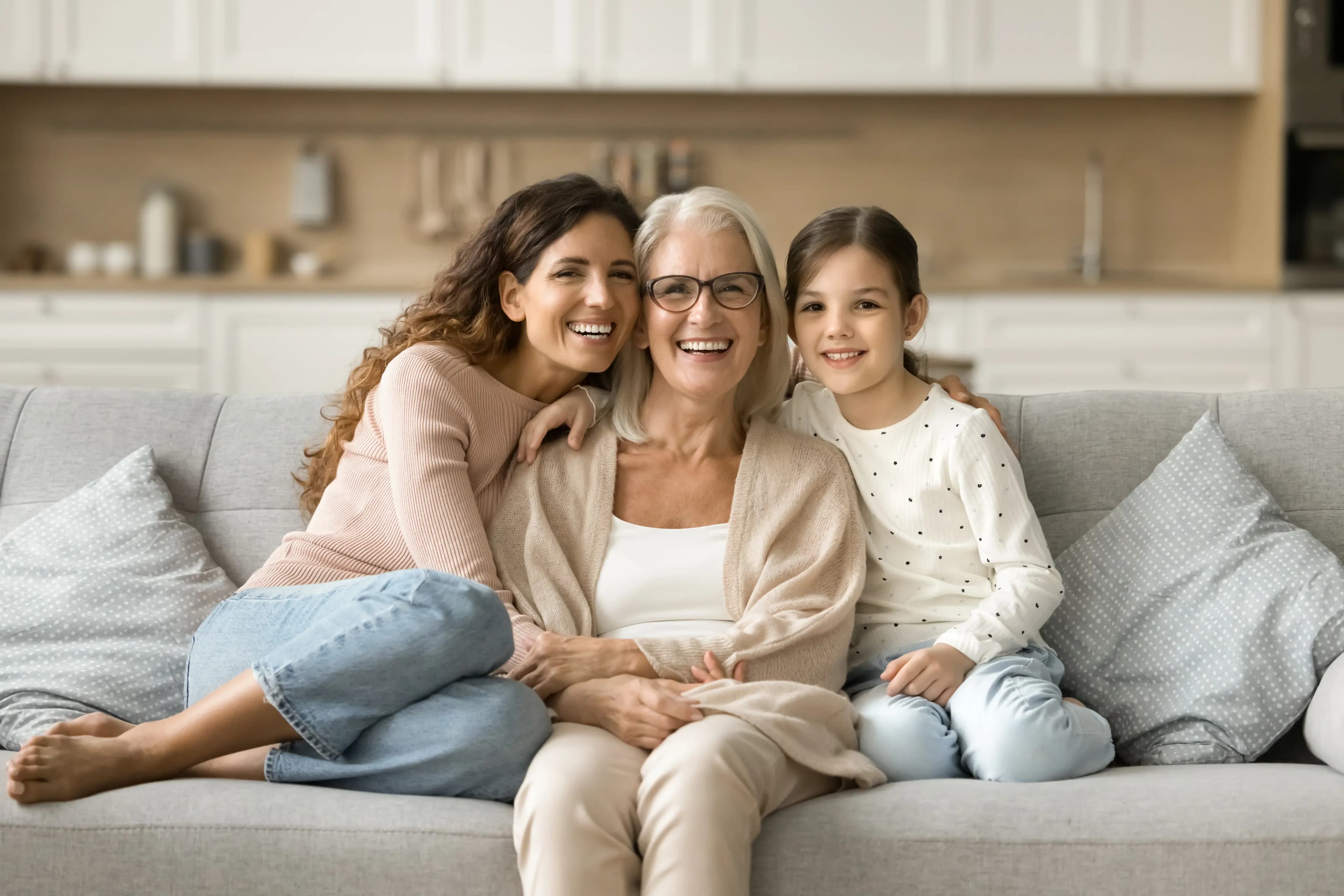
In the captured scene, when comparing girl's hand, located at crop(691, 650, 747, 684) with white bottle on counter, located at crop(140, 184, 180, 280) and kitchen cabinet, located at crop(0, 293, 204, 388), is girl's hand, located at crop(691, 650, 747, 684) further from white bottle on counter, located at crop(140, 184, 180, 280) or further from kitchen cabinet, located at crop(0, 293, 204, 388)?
white bottle on counter, located at crop(140, 184, 180, 280)

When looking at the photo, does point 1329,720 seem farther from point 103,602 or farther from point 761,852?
point 103,602

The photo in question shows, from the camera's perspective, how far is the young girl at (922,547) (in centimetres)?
148

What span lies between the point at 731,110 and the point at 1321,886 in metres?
3.79

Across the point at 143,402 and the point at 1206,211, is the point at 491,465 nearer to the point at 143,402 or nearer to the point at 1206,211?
the point at 143,402

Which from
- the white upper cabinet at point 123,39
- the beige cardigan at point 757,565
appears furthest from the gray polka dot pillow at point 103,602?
the white upper cabinet at point 123,39

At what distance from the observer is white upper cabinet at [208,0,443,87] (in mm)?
4223

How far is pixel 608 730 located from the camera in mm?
1460

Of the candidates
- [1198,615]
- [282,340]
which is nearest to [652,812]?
[1198,615]

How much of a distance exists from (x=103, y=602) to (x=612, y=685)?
732 mm

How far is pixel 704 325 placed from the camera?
1670 millimetres

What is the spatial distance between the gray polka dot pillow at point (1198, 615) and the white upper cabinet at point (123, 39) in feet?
11.8

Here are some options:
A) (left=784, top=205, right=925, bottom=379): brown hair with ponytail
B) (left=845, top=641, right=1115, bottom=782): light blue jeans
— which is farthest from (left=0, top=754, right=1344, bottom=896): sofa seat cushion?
(left=784, top=205, right=925, bottom=379): brown hair with ponytail

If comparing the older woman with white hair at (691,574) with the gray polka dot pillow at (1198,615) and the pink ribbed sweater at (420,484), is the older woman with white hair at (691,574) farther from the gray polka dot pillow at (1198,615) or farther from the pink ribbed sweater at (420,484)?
the gray polka dot pillow at (1198,615)

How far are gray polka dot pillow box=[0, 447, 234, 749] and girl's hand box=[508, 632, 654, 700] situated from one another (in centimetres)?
50
